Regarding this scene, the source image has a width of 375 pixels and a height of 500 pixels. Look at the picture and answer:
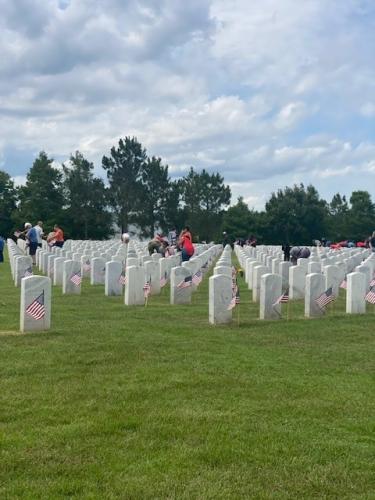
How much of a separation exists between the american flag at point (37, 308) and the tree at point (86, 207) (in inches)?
2365

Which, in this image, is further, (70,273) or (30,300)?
(70,273)

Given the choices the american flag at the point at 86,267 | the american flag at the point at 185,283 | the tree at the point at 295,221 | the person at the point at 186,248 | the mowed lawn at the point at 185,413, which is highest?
the tree at the point at 295,221

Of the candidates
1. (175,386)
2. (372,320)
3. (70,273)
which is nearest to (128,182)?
(70,273)

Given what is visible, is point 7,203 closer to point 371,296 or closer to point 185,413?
point 371,296

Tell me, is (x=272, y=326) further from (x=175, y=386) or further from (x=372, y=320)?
(x=175, y=386)

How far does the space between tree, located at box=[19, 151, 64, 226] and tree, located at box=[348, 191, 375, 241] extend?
102ft

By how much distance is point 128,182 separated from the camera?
75188 mm

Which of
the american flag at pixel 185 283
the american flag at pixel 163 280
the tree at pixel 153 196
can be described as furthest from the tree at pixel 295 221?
the american flag at pixel 185 283

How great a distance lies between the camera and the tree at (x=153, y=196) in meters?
74.2

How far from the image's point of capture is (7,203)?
235ft

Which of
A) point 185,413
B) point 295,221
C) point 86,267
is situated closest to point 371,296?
point 185,413

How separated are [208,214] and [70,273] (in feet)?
213

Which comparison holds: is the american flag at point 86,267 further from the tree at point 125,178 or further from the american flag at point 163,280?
the tree at point 125,178

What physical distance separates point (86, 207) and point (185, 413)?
6657cm
